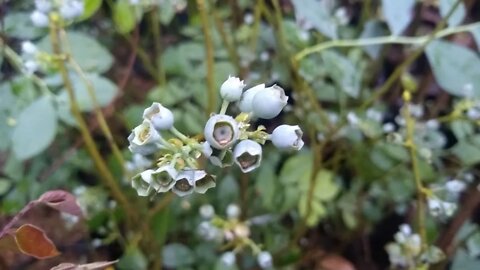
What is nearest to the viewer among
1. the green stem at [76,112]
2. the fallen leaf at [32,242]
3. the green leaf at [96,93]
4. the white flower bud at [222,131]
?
the white flower bud at [222,131]

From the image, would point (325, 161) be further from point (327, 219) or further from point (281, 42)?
point (281, 42)

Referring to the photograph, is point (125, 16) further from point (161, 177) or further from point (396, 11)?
point (161, 177)

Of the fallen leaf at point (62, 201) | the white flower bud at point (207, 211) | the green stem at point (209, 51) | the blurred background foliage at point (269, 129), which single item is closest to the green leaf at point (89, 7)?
the blurred background foliage at point (269, 129)

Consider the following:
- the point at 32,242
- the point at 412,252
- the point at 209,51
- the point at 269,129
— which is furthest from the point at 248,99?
the point at 269,129

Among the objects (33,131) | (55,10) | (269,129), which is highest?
(55,10)

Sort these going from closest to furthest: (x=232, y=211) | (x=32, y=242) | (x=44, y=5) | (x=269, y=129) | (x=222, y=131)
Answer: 1. (x=222, y=131)
2. (x=32, y=242)
3. (x=44, y=5)
4. (x=232, y=211)
5. (x=269, y=129)

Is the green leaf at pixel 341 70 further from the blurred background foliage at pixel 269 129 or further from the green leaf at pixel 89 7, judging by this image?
the green leaf at pixel 89 7
